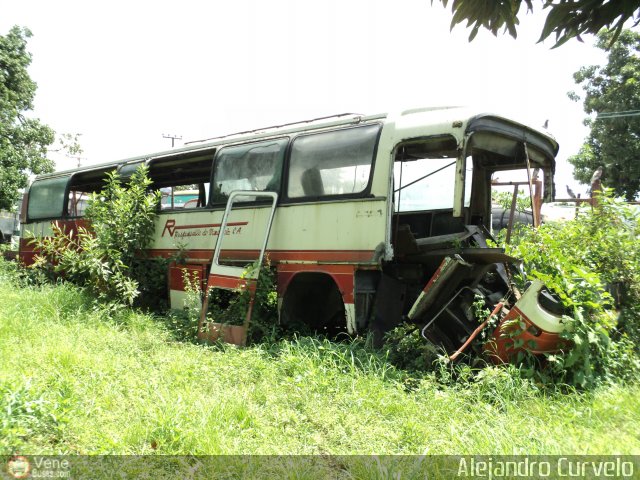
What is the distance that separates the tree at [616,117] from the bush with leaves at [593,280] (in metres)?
14.2

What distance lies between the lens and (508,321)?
4410mm

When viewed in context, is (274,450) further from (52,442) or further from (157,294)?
(157,294)

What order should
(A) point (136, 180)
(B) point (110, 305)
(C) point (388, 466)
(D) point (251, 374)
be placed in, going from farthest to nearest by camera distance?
(A) point (136, 180) < (B) point (110, 305) < (D) point (251, 374) < (C) point (388, 466)

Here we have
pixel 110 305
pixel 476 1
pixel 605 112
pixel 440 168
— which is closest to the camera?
pixel 476 1

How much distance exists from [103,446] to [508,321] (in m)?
3.25

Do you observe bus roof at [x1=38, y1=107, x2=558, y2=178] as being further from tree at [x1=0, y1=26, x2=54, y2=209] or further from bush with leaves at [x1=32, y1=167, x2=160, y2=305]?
tree at [x1=0, y1=26, x2=54, y2=209]

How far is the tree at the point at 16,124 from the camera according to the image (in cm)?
1745

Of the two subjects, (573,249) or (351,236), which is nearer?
(573,249)

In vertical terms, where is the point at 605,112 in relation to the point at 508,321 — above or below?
above

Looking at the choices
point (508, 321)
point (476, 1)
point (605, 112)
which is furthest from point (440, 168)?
point (605, 112)

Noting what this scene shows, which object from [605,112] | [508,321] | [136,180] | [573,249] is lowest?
[508,321]

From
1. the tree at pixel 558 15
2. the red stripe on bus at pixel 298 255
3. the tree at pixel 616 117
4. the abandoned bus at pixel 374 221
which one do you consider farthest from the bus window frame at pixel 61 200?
the tree at pixel 616 117

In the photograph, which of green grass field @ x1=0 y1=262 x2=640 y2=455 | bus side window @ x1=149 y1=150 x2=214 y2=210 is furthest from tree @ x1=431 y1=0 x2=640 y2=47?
bus side window @ x1=149 y1=150 x2=214 y2=210

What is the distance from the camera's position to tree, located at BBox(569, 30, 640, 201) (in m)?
17.6
